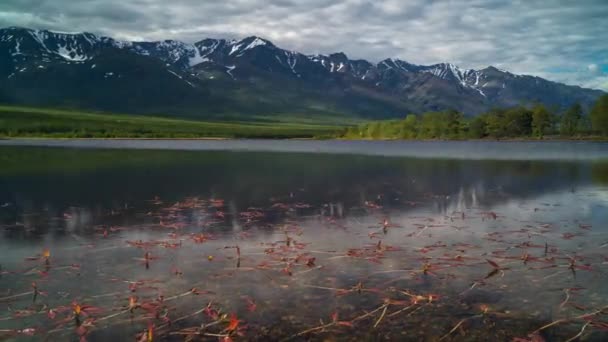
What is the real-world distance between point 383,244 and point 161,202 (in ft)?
52.5

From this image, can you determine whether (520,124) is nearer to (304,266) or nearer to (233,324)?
(304,266)

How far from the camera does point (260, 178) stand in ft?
142

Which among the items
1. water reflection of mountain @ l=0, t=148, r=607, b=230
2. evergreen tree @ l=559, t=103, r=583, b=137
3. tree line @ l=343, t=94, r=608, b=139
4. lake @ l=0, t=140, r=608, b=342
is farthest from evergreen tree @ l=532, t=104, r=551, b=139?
lake @ l=0, t=140, r=608, b=342

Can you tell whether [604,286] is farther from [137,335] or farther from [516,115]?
[516,115]

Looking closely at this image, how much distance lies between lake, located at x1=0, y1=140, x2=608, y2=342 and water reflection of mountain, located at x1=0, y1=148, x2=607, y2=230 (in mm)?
430

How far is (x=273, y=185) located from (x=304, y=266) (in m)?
22.7

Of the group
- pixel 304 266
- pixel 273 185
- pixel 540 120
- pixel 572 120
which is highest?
pixel 572 120

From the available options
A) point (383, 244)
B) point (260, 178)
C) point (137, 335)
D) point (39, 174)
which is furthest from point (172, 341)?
point (39, 174)

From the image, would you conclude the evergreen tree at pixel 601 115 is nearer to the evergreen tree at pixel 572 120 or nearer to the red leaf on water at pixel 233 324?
the evergreen tree at pixel 572 120

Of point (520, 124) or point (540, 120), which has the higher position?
point (540, 120)

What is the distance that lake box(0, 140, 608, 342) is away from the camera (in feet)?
36.1

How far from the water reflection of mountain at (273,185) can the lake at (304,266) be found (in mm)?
430

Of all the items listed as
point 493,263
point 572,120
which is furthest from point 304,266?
point 572,120

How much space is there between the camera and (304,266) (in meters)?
15.6
